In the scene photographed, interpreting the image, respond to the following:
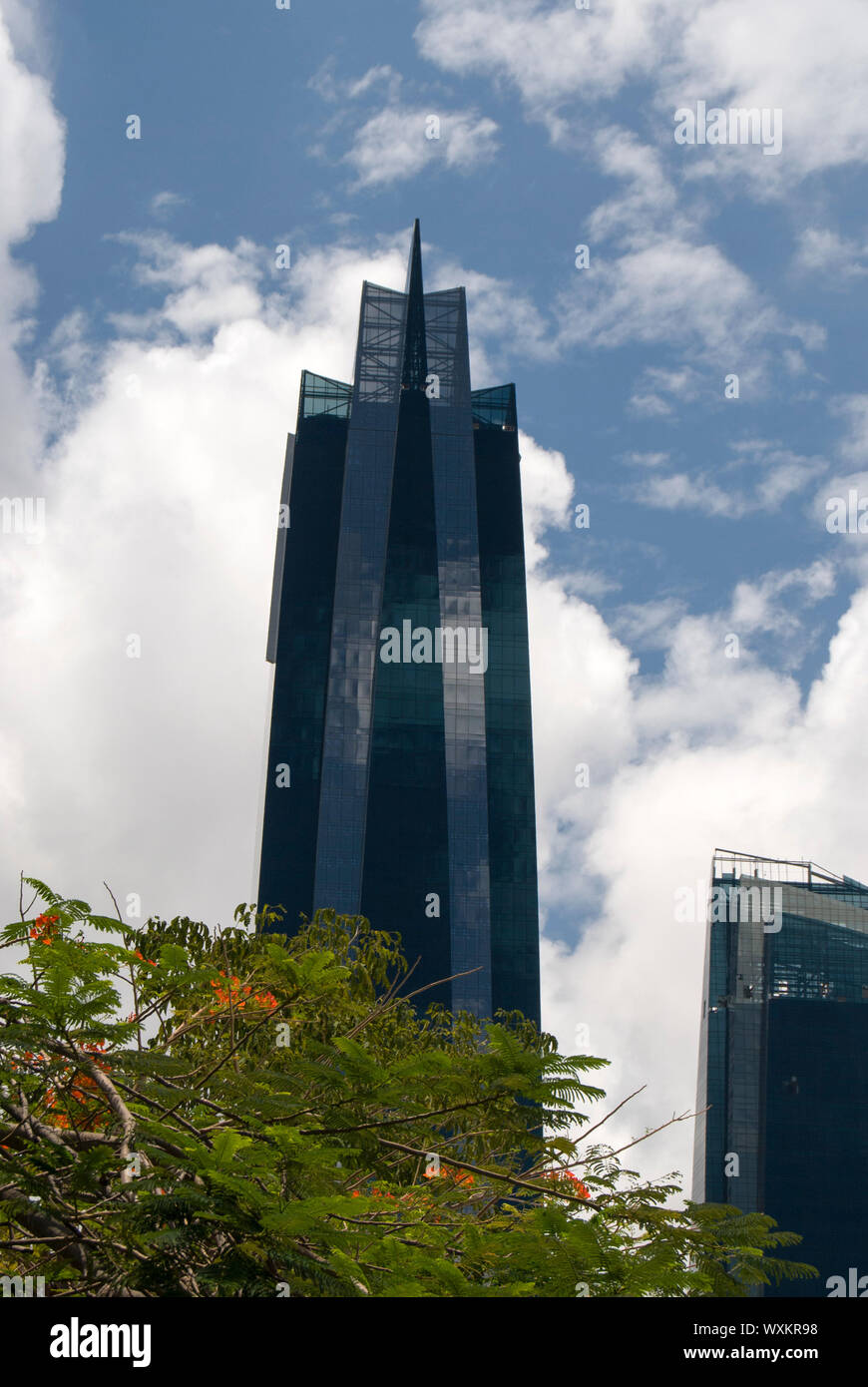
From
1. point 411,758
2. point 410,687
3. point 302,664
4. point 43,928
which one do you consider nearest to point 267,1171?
point 43,928

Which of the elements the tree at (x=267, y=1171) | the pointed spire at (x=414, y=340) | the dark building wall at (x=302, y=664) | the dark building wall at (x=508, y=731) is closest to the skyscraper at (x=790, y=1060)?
the dark building wall at (x=508, y=731)

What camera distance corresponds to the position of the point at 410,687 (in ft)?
392

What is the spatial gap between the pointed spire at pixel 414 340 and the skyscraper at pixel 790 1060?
2411 inches

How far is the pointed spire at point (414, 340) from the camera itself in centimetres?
12988

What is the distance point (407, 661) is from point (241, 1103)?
113663 millimetres

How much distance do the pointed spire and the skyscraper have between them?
61.2 m

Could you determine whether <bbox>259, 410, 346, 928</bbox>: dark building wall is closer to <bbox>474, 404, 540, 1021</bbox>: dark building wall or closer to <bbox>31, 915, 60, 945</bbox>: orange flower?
<bbox>474, 404, 540, 1021</bbox>: dark building wall

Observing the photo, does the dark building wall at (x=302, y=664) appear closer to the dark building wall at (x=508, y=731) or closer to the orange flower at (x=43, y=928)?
the dark building wall at (x=508, y=731)

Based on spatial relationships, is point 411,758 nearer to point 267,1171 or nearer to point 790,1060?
point 790,1060

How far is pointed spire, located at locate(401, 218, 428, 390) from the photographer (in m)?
130

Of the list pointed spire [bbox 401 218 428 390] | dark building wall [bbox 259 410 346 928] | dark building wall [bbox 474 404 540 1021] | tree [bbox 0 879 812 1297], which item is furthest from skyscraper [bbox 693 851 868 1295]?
tree [bbox 0 879 812 1297]

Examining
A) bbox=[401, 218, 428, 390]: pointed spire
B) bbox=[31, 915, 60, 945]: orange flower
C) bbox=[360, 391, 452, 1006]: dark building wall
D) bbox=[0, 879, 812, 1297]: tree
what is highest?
bbox=[401, 218, 428, 390]: pointed spire
